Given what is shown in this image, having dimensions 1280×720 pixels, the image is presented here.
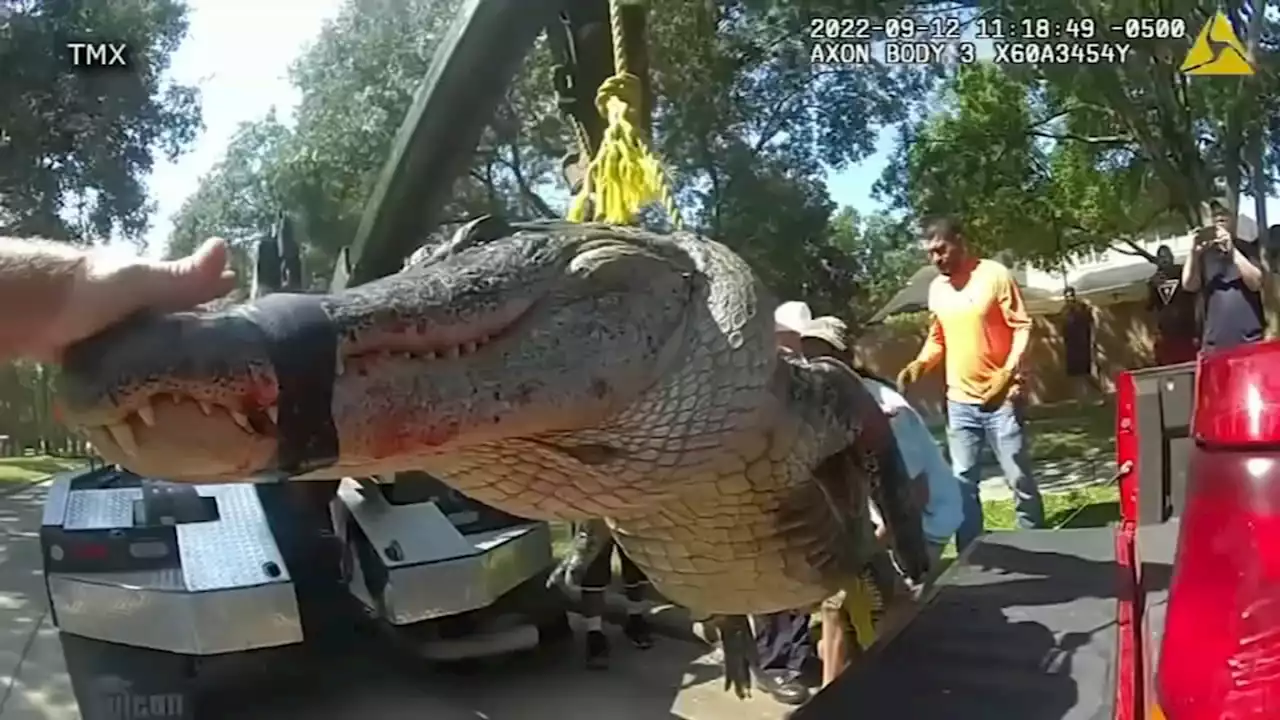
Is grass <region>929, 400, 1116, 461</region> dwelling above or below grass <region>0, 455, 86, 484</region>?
below

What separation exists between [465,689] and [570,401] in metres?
2.83

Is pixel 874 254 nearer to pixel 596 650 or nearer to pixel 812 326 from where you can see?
pixel 596 650

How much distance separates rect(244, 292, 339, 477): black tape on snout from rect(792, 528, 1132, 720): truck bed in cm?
54

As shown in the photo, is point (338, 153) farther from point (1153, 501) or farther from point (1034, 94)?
point (1153, 501)

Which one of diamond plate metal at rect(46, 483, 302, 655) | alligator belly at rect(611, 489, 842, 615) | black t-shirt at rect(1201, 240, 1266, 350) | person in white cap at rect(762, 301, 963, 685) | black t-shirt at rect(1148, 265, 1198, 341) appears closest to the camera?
alligator belly at rect(611, 489, 842, 615)

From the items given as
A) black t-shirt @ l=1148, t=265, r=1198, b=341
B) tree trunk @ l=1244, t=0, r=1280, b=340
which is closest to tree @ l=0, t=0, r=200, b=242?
black t-shirt @ l=1148, t=265, r=1198, b=341

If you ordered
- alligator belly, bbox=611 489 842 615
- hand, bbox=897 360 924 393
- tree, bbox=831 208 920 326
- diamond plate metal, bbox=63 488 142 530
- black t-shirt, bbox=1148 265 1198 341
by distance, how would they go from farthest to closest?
tree, bbox=831 208 920 326 → black t-shirt, bbox=1148 265 1198 341 → hand, bbox=897 360 924 393 → diamond plate metal, bbox=63 488 142 530 → alligator belly, bbox=611 489 842 615

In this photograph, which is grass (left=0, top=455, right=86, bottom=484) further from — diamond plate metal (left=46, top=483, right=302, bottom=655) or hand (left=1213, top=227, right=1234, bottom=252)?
hand (left=1213, top=227, right=1234, bottom=252)

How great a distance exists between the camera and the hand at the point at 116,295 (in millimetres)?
704

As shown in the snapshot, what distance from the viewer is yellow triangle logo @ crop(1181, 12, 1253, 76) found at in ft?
23.5

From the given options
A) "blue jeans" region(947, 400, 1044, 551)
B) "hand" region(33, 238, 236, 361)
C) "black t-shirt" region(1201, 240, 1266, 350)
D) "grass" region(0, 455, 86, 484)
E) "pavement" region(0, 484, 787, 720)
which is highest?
"hand" region(33, 238, 236, 361)

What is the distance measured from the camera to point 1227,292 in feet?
14.1

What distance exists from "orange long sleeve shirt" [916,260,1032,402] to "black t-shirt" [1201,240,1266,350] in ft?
3.55

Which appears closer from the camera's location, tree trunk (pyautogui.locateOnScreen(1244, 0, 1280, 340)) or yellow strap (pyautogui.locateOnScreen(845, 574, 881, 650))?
yellow strap (pyautogui.locateOnScreen(845, 574, 881, 650))
